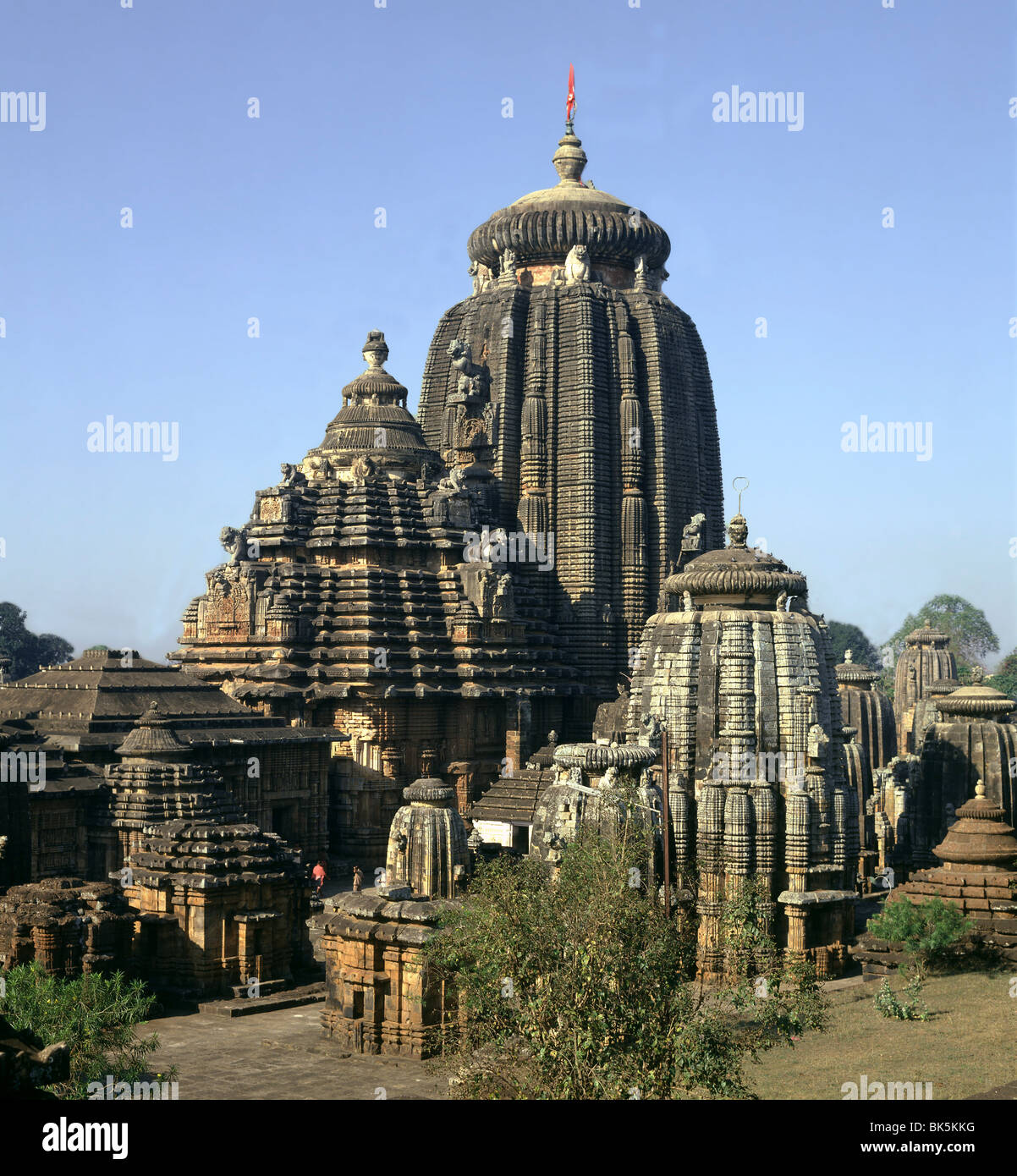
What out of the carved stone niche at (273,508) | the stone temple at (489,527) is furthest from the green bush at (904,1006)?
the carved stone niche at (273,508)

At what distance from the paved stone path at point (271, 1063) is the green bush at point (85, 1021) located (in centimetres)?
144

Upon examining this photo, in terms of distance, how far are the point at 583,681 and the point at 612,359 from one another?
1243cm

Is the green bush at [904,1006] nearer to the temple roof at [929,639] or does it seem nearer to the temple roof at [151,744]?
the temple roof at [151,744]

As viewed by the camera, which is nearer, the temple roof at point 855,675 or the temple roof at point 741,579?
the temple roof at point 741,579

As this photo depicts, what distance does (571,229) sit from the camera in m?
60.9

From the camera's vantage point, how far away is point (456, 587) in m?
51.6

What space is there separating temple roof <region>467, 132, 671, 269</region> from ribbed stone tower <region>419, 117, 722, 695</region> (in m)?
0.07

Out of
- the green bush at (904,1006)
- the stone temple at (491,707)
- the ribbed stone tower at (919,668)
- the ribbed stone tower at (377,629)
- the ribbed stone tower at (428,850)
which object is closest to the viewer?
the green bush at (904,1006)

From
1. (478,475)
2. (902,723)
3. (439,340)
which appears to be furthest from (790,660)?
(902,723)

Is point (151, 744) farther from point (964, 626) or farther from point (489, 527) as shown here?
point (964, 626)

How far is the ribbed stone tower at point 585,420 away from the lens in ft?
188

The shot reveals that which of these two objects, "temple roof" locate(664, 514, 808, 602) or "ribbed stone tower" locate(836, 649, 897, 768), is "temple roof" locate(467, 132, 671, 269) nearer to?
"ribbed stone tower" locate(836, 649, 897, 768)

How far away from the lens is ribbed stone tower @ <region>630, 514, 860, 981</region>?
30.6m
